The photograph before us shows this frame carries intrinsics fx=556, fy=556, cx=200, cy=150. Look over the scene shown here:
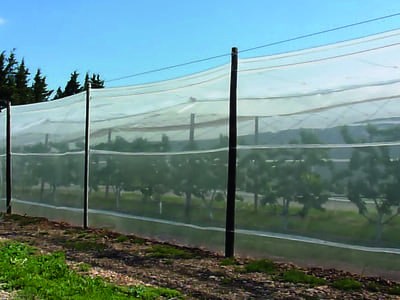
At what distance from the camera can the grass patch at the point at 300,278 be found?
24.8 feet

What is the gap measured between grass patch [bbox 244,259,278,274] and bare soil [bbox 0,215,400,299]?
13 centimetres

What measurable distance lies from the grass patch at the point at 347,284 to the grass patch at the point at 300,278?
21 cm

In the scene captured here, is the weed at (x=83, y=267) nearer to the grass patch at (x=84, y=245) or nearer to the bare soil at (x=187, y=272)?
the bare soil at (x=187, y=272)

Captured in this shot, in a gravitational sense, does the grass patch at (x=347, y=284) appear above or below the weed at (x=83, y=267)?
above

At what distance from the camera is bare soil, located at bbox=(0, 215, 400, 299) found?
6.99 meters

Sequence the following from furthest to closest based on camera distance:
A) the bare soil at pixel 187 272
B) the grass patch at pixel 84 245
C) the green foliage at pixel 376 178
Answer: the grass patch at pixel 84 245
the green foliage at pixel 376 178
the bare soil at pixel 187 272

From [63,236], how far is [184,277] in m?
5.23

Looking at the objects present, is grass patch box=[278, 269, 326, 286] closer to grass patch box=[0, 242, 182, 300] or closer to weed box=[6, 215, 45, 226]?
grass patch box=[0, 242, 182, 300]

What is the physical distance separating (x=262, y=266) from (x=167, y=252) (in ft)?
6.89

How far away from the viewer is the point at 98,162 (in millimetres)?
13727

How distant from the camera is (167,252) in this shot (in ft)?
32.9

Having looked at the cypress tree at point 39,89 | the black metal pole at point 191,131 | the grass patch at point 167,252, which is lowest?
the grass patch at point 167,252

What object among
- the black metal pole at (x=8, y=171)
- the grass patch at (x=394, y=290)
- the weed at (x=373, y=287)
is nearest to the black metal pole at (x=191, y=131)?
the weed at (x=373, y=287)

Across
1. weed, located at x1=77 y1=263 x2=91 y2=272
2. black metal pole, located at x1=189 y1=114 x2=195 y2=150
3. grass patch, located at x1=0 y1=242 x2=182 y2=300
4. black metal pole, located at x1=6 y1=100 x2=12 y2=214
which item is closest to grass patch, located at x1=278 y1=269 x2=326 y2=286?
grass patch, located at x1=0 y1=242 x2=182 y2=300
